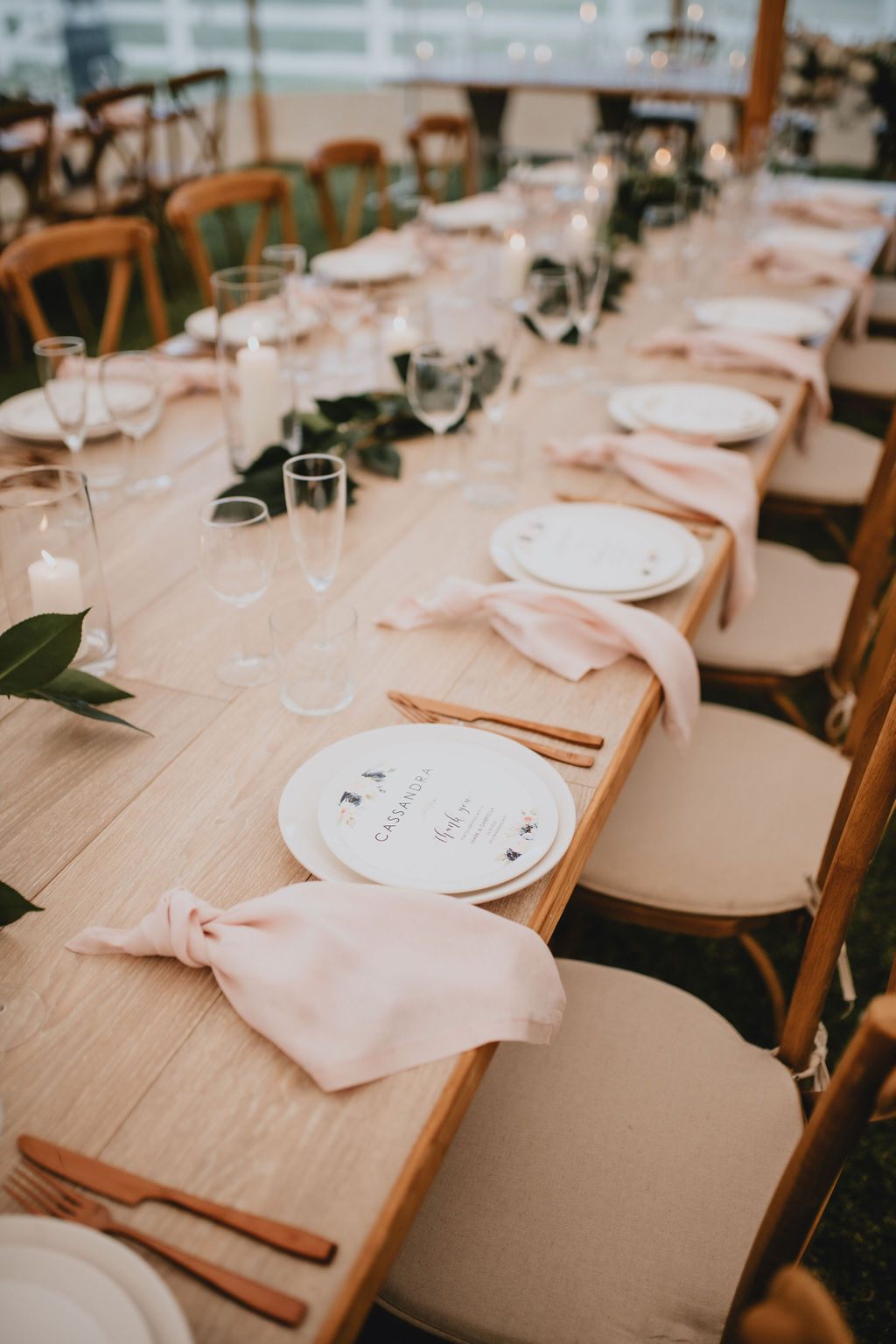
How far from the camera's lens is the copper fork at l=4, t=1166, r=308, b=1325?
56cm

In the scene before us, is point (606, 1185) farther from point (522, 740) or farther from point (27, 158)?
point (27, 158)

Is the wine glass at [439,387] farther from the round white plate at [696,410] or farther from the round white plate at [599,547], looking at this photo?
the round white plate at [696,410]

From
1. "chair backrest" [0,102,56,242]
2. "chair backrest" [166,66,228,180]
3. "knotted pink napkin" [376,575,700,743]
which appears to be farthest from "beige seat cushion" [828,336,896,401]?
"chair backrest" [166,66,228,180]

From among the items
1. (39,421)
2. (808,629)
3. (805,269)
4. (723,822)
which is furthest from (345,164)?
(723,822)

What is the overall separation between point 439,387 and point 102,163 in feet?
15.5

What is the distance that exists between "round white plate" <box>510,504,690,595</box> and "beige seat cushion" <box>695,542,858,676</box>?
1.20ft

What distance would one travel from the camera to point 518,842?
2.80 feet

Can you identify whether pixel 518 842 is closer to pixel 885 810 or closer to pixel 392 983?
pixel 392 983

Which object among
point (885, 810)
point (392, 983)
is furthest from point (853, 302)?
point (392, 983)

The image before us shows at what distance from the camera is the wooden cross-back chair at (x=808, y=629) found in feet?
5.43

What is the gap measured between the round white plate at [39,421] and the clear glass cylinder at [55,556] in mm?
499

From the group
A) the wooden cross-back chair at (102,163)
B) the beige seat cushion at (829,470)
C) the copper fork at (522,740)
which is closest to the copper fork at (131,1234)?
the copper fork at (522,740)

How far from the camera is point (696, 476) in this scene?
150 cm

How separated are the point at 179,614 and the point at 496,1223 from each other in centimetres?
74
